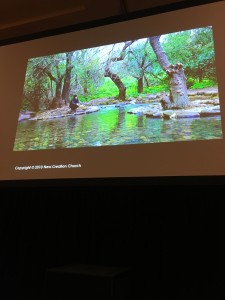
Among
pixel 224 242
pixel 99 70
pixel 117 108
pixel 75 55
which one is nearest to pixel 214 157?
pixel 224 242

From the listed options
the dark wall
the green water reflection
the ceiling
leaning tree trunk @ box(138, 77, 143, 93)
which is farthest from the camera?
the ceiling

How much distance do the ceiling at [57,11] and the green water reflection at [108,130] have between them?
931mm

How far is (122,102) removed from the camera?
1.79 m

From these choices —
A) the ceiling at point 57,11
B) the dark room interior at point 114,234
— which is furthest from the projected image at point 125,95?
the ceiling at point 57,11

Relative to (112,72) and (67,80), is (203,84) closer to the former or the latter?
(112,72)

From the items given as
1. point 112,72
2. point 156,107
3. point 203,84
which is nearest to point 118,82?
point 112,72

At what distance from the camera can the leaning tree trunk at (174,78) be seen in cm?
167

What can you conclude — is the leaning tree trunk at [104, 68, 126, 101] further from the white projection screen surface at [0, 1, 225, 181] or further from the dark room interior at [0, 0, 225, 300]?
the dark room interior at [0, 0, 225, 300]

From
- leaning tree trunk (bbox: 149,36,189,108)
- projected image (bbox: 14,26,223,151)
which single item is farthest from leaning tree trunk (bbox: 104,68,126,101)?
leaning tree trunk (bbox: 149,36,189,108)

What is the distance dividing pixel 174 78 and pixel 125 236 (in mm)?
969

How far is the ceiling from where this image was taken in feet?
7.44

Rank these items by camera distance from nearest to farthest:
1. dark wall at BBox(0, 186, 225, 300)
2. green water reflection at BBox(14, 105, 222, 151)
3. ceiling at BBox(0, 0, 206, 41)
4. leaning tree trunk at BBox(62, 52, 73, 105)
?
1. green water reflection at BBox(14, 105, 222, 151)
2. dark wall at BBox(0, 186, 225, 300)
3. leaning tree trunk at BBox(62, 52, 73, 105)
4. ceiling at BBox(0, 0, 206, 41)

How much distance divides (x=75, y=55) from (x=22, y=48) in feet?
1.44

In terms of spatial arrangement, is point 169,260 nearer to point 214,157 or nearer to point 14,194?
point 214,157
